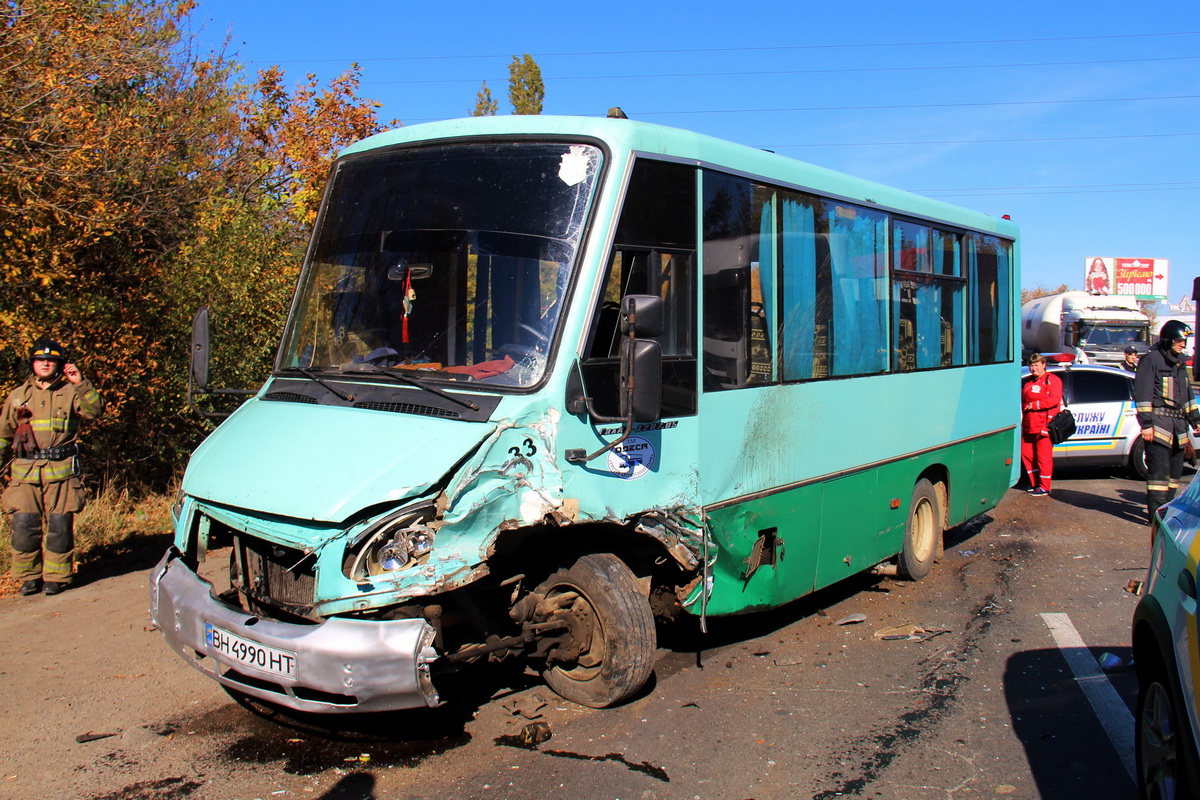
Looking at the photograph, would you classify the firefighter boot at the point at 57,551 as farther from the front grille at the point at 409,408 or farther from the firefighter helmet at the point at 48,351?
the front grille at the point at 409,408

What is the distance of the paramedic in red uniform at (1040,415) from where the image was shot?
12795 mm

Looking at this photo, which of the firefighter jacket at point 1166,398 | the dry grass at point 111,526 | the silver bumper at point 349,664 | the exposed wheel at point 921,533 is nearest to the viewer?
the silver bumper at point 349,664

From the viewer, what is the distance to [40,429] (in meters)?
7.53

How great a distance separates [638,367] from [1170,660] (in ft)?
7.73

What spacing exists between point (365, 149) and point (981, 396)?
248 inches

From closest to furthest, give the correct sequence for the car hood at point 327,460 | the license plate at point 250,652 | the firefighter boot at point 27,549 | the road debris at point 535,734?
the license plate at point 250,652 < the car hood at point 327,460 < the road debris at point 535,734 < the firefighter boot at point 27,549

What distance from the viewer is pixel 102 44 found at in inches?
413

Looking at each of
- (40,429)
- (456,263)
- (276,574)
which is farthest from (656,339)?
(40,429)

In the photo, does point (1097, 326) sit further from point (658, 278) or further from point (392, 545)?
point (392, 545)

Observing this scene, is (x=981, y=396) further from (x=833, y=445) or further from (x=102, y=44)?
(x=102, y=44)

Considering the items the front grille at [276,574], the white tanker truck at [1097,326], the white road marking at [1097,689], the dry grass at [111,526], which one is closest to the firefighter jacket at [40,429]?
the dry grass at [111,526]

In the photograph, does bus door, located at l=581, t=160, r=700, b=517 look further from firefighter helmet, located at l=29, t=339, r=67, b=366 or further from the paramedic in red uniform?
the paramedic in red uniform

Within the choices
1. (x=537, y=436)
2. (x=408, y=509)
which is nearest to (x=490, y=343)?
(x=537, y=436)

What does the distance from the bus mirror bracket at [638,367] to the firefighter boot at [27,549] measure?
5104mm
